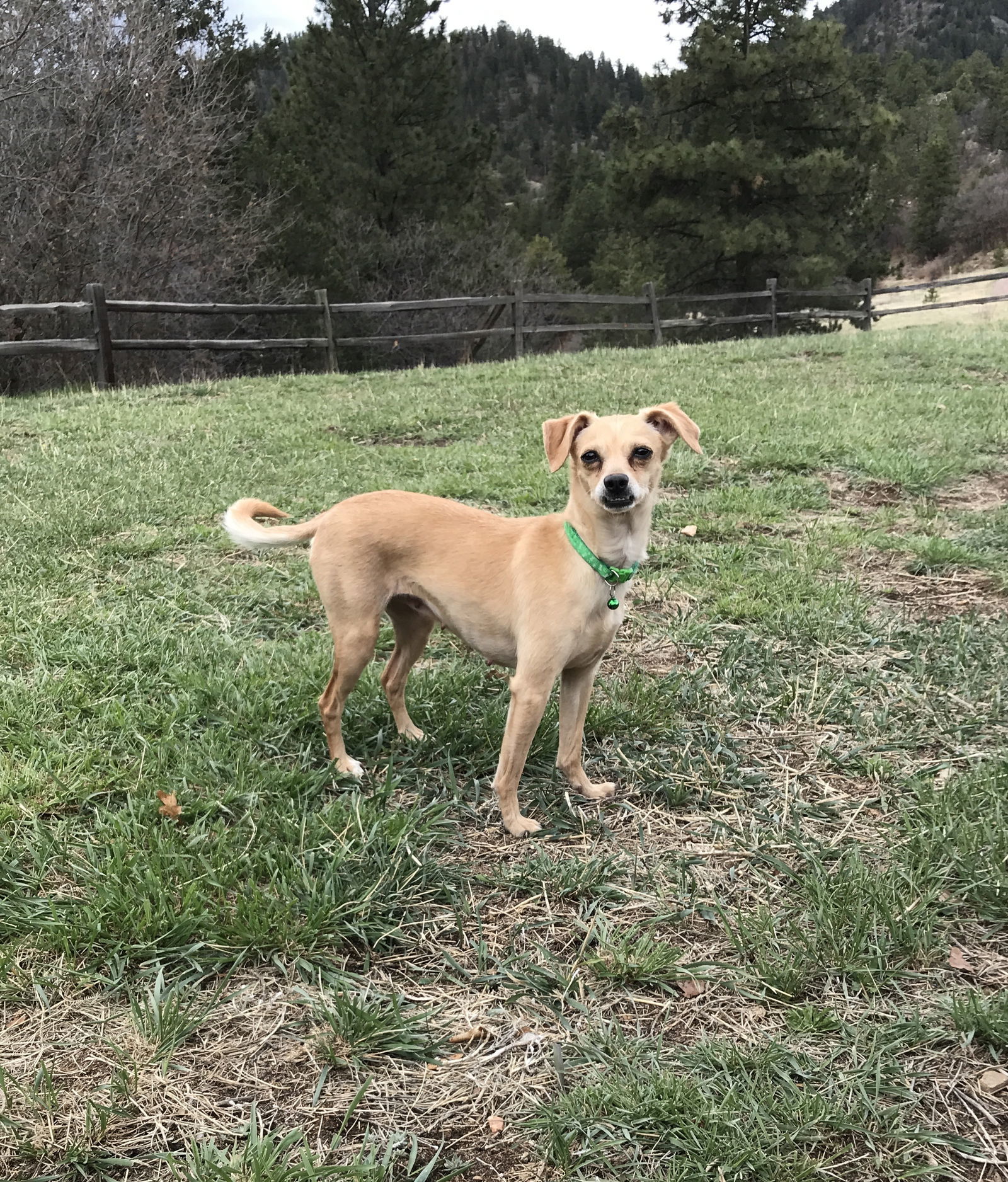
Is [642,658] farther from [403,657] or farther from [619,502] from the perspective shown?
[619,502]

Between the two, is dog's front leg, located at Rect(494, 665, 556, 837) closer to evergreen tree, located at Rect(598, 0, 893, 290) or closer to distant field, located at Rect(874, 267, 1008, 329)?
distant field, located at Rect(874, 267, 1008, 329)

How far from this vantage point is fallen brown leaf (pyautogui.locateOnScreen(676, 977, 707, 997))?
2.15 m

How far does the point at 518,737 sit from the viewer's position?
2707mm

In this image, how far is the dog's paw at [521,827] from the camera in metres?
2.78

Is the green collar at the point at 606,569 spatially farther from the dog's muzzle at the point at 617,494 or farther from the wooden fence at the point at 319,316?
the wooden fence at the point at 319,316

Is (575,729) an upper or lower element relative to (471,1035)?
upper

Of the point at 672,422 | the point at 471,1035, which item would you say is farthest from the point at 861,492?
the point at 471,1035

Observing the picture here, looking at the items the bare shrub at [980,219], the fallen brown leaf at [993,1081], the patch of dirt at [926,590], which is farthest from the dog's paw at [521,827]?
the bare shrub at [980,219]

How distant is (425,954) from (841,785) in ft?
5.34

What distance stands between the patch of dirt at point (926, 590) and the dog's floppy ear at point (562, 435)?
2337 millimetres

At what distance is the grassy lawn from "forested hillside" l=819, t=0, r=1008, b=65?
9898 cm

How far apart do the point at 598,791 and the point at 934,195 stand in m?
56.7

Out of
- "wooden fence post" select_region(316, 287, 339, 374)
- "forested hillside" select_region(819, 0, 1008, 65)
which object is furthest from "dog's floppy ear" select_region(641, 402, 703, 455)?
"forested hillside" select_region(819, 0, 1008, 65)

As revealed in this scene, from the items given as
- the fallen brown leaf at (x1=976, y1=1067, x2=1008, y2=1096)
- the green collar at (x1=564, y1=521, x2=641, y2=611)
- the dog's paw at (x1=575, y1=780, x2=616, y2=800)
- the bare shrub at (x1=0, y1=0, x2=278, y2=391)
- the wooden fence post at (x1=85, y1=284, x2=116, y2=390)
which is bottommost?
the fallen brown leaf at (x1=976, y1=1067, x2=1008, y2=1096)
